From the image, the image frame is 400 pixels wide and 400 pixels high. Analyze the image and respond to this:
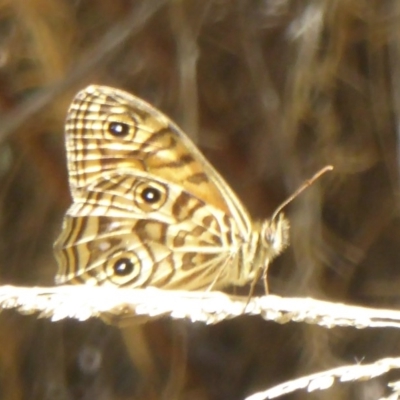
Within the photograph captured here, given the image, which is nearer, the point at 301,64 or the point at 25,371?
the point at 301,64

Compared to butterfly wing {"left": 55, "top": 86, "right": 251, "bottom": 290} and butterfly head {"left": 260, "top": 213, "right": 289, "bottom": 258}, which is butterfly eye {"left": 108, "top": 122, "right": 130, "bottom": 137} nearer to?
butterfly wing {"left": 55, "top": 86, "right": 251, "bottom": 290}

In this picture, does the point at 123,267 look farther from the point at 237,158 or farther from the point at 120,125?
the point at 237,158

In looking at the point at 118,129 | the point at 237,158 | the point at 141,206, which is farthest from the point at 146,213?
the point at 237,158

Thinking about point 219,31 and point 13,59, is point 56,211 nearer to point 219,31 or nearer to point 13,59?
point 13,59

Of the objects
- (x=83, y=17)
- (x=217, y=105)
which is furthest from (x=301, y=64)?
(x=83, y=17)

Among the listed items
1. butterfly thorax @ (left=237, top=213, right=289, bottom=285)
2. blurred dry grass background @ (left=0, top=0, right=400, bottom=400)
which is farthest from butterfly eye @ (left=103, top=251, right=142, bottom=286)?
blurred dry grass background @ (left=0, top=0, right=400, bottom=400)

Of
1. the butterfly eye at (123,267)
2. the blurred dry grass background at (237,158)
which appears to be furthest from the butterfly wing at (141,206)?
the blurred dry grass background at (237,158)

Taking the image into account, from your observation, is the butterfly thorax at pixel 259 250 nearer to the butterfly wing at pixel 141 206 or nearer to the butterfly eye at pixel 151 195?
the butterfly wing at pixel 141 206
